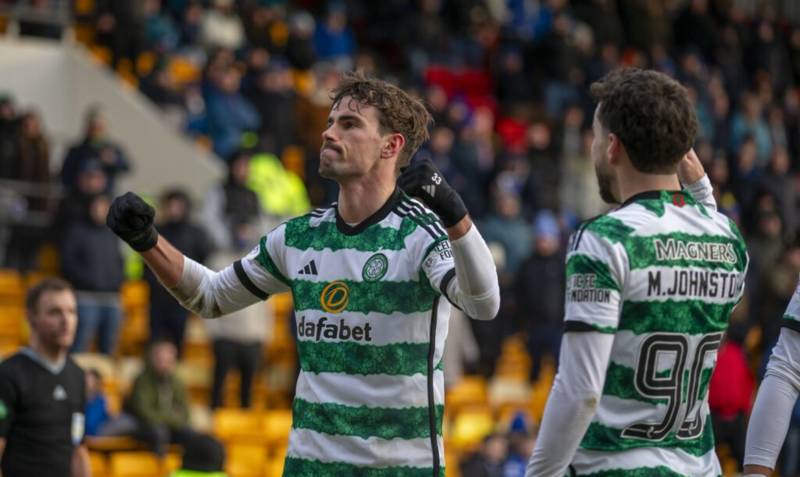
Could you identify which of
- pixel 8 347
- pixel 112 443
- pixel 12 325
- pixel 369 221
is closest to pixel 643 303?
pixel 369 221

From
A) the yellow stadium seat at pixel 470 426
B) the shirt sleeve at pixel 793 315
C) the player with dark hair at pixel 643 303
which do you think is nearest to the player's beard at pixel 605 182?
the player with dark hair at pixel 643 303

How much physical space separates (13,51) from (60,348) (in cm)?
1194

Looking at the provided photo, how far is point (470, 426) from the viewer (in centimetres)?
1552

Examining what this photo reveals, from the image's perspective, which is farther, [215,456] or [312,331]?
[215,456]

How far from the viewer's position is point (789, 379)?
204 inches

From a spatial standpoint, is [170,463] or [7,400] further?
[170,463]

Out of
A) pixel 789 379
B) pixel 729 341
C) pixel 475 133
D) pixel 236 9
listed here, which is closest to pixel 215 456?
pixel 789 379

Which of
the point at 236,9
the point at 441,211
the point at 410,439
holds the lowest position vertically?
the point at 410,439

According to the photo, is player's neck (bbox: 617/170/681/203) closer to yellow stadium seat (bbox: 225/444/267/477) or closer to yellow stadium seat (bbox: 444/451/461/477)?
yellow stadium seat (bbox: 225/444/267/477)

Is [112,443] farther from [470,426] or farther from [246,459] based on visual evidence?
[470,426]

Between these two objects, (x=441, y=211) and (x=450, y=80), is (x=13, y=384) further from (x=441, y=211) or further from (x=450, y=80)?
(x=450, y=80)

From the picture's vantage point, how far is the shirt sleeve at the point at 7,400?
23.6 feet

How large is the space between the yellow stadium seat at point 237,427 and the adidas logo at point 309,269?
816cm

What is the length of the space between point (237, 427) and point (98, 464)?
192cm
